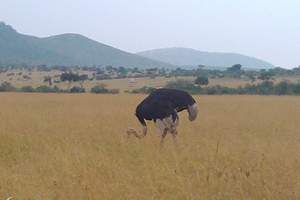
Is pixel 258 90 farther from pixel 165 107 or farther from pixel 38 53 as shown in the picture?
pixel 38 53

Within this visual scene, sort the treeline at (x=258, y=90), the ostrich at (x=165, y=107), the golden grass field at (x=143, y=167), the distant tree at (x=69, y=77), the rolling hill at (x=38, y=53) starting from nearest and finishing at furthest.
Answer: the golden grass field at (x=143, y=167)
the ostrich at (x=165, y=107)
the treeline at (x=258, y=90)
the distant tree at (x=69, y=77)
the rolling hill at (x=38, y=53)

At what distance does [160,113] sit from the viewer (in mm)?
11945

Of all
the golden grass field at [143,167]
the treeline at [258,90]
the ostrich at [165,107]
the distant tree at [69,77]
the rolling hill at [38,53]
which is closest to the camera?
the golden grass field at [143,167]

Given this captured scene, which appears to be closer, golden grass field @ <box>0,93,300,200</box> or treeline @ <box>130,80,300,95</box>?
golden grass field @ <box>0,93,300,200</box>

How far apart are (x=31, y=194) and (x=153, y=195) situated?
1449mm

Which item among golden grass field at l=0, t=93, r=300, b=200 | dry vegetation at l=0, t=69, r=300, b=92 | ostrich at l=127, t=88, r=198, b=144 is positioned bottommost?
dry vegetation at l=0, t=69, r=300, b=92

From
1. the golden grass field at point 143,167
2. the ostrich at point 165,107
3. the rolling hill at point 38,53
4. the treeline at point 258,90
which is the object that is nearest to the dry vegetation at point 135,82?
the treeline at point 258,90

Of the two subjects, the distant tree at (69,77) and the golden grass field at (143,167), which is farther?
the distant tree at (69,77)

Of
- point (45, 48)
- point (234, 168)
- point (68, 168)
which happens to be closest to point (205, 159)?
point (234, 168)

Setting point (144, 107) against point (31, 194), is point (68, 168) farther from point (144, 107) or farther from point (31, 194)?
point (144, 107)

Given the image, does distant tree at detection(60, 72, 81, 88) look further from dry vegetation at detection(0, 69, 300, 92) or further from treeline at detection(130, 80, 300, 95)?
treeline at detection(130, 80, 300, 95)

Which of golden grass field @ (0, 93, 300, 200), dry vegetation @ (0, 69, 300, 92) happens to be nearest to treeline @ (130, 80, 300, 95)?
dry vegetation @ (0, 69, 300, 92)

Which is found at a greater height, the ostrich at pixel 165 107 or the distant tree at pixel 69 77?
the ostrich at pixel 165 107

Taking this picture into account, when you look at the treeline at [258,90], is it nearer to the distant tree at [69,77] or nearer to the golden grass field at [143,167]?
the distant tree at [69,77]
